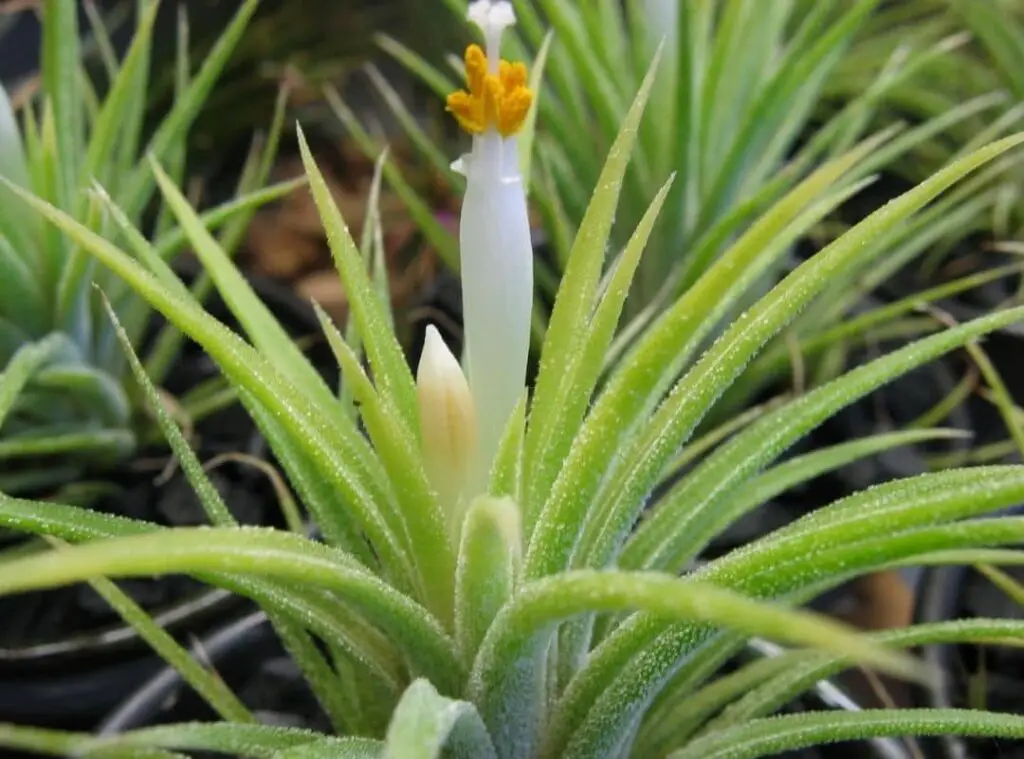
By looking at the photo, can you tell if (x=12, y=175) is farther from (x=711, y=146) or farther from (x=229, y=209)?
(x=711, y=146)

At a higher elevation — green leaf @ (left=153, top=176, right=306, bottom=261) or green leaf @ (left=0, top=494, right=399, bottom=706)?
green leaf @ (left=153, top=176, right=306, bottom=261)

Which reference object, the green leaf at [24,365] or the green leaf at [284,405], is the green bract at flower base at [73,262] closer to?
the green leaf at [24,365]

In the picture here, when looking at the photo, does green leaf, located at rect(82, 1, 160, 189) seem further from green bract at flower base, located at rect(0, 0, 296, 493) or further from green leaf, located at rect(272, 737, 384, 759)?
green leaf, located at rect(272, 737, 384, 759)

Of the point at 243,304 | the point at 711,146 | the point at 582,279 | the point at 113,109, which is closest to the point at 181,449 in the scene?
the point at 243,304

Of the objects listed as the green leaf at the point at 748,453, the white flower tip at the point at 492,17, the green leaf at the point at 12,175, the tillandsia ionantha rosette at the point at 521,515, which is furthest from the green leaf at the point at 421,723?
the green leaf at the point at 12,175

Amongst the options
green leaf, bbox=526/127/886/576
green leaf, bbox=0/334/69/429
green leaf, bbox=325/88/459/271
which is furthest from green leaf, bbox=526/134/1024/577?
green leaf, bbox=325/88/459/271
